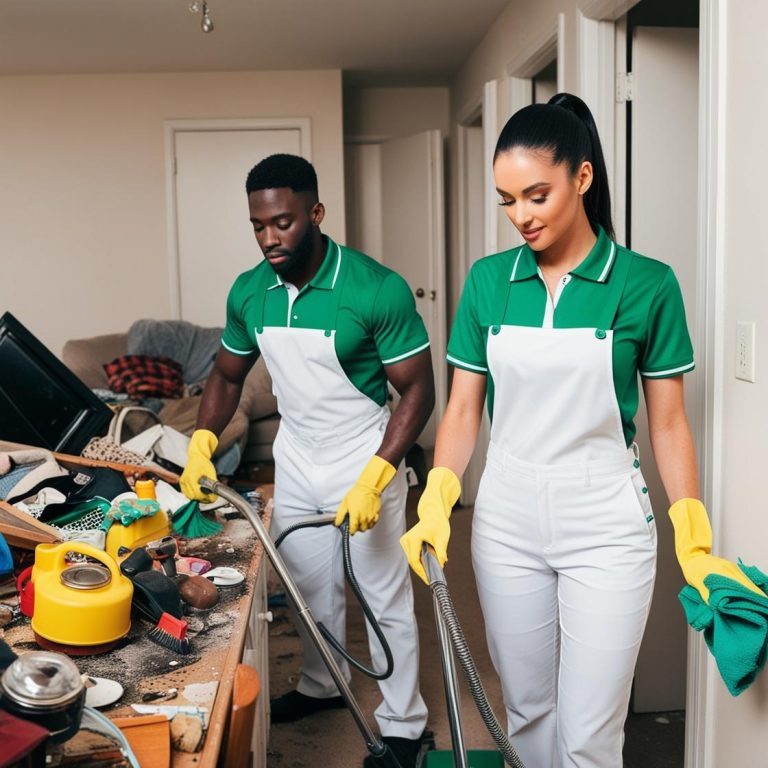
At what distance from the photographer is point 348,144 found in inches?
269

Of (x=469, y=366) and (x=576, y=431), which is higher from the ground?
(x=469, y=366)

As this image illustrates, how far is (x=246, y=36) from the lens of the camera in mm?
4996

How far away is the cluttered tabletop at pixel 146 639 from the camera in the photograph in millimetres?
1147

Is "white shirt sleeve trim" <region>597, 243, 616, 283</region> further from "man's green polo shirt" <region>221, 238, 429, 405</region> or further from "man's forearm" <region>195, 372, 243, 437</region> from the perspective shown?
"man's forearm" <region>195, 372, 243, 437</region>

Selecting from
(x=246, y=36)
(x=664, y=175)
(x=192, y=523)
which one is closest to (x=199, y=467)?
(x=192, y=523)

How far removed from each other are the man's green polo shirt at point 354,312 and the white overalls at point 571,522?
2.00 ft

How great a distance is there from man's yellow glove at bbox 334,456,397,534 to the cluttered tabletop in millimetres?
389

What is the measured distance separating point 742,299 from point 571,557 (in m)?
0.63

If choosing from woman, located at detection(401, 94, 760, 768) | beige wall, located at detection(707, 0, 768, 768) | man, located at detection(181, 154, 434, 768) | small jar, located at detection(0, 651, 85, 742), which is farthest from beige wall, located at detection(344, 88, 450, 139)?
small jar, located at detection(0, 651, 85, 742)

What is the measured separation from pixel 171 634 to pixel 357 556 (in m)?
1.00

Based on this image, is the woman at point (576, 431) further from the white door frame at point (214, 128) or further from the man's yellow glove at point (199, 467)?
the white door frame at point (214, 128)

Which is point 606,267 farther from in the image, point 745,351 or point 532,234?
point 745,351

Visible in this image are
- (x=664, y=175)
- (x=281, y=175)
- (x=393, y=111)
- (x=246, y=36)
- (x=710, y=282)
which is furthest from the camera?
(x=393, y=111)

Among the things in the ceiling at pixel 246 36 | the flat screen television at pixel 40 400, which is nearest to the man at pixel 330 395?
the flat screen television at pixel 40 400
